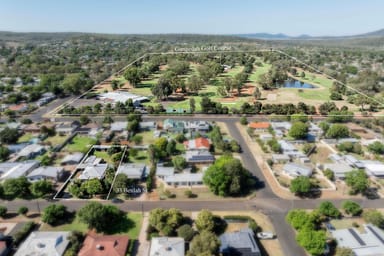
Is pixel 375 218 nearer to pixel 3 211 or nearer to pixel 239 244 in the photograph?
pixel 239 244

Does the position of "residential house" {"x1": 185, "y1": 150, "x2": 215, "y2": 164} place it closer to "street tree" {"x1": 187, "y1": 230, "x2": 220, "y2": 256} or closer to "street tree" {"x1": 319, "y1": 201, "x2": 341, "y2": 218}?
"street tree" {"x1": 319, "y1": 201, "x2": 341, "y2": 218}

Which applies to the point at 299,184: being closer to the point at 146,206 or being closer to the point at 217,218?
the point at 217,218

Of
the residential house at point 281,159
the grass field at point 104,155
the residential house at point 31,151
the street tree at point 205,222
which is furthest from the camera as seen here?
the residential house at point 31,151

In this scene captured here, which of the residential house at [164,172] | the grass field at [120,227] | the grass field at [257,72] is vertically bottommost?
the grass field at [120,227]

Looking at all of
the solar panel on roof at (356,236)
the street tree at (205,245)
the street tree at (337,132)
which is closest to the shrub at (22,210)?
the street tree at (205,245)

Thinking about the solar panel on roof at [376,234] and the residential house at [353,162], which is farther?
the residential house at [353,162]

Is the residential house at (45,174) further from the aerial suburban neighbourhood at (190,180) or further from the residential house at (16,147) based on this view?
the residential house at (16,147)

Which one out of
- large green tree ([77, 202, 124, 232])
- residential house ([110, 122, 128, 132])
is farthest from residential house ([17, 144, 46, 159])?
large green tree ([77, 202, 124, 232])
